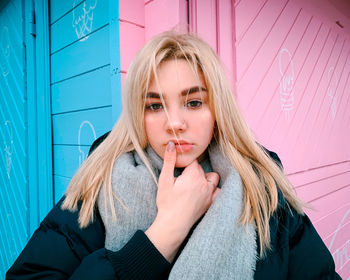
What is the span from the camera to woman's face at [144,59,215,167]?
→ 826mm

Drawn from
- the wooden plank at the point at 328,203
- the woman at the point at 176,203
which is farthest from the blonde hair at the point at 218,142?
the wooden plank at the point at 328,203

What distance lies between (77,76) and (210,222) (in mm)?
1212

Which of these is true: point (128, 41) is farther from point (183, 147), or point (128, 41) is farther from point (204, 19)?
point (183, 147)

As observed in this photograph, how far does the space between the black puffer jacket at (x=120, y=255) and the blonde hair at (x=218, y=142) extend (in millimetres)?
48

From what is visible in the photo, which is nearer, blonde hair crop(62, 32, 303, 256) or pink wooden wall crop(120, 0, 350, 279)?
blonde hair crop(62, 32, 303, 256)

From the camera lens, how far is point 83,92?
1484 millimetres

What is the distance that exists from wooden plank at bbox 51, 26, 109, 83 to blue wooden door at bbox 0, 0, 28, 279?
499mm

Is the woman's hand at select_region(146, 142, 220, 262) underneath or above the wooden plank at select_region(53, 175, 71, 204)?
above

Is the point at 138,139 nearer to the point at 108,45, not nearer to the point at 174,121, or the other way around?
the point at 174,121

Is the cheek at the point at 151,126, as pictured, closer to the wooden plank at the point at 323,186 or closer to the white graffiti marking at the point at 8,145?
the wooden plank at the point at 323,186

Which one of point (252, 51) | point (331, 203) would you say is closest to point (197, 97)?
point (252, 51)

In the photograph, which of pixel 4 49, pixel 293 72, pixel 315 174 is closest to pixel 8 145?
pixel 4 49

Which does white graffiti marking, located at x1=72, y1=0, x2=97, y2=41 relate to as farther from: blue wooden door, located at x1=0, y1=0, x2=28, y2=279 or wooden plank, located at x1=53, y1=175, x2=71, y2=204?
wooden plank, located at x1=53, y1=175, x2=71, y2=204

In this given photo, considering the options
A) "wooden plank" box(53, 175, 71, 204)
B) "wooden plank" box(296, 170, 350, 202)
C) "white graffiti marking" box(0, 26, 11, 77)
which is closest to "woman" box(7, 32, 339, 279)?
"wooden plank" box(53, 175, 71, 204)
